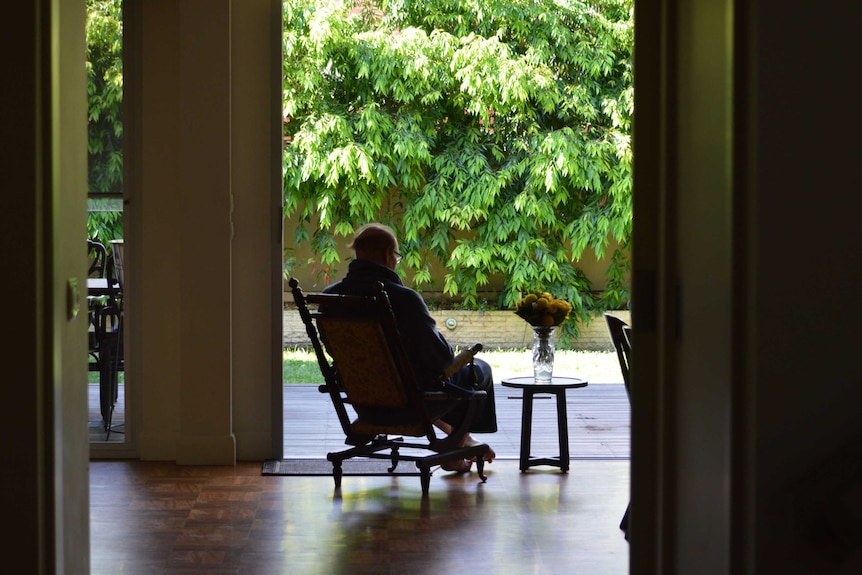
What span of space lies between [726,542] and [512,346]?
9694mm

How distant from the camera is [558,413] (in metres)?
5.10

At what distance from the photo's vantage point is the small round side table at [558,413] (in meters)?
5.10

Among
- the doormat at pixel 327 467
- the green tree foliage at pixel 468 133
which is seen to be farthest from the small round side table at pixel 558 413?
the green tree foliage at pixel 468 133

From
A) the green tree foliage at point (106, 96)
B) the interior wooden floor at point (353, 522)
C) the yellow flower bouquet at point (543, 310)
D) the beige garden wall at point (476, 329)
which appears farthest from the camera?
the beige garden wall at point (476, 329)

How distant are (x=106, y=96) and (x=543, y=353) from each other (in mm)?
2570

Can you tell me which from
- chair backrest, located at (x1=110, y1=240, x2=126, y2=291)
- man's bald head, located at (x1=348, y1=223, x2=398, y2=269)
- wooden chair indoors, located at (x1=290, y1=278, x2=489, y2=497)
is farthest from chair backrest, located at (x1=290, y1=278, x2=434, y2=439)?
chair backrest, located at (x1=110, y1=240, x2=126, y2=291)

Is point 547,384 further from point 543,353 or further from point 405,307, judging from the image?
point 405,307

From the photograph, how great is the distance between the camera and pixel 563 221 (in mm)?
11188

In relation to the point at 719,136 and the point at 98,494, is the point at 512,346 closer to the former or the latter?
the point at 98,494

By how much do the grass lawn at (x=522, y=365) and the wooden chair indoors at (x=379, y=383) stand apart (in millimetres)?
4105

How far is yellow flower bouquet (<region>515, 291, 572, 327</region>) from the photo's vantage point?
520cm

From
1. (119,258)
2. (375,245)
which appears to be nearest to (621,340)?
(375,245)

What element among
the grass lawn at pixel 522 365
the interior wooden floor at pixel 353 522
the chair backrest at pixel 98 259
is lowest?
the grass lawn at pixel 522 365

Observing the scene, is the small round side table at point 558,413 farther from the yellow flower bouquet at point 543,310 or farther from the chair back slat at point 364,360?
the chair back slat at point 364,360
